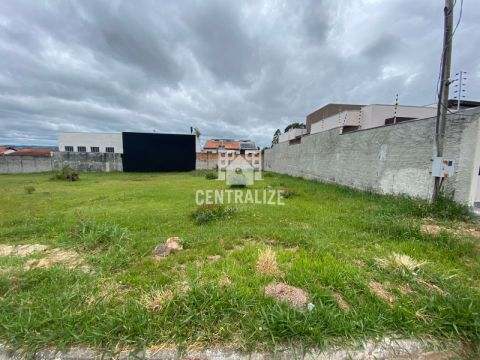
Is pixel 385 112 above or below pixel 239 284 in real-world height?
above

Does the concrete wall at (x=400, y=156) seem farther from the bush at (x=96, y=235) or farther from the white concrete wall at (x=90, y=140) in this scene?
the white concrete wall at (x=90, y=140)

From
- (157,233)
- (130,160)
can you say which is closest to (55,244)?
(157,233)

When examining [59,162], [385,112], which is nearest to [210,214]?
[385,112]

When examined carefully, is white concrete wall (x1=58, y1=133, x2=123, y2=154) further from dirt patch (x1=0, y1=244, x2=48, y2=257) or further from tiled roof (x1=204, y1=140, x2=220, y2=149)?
dirt patch (x1=0, y1=244, x2=48, y2=257)

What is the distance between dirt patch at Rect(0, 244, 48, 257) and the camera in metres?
2.82

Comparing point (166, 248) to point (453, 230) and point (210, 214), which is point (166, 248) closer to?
point (210, 214)

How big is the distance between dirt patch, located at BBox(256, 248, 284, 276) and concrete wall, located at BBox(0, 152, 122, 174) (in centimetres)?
2062

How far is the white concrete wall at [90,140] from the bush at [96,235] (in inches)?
1043

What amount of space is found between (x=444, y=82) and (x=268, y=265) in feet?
16.1

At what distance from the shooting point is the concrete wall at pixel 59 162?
16.9m

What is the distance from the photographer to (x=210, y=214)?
4.26 metres

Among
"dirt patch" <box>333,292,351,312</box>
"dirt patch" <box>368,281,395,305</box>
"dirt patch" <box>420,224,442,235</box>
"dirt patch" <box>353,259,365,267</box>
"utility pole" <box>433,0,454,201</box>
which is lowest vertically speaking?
"dirt patch" <box>333,292,351,312</box>

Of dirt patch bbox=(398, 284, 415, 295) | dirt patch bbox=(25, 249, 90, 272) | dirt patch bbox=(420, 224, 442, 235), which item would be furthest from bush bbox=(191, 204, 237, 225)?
dirt patch bbox=(420, 224, 442, 235)

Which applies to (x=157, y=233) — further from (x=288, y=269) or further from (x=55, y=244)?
(x=288, y=269)
